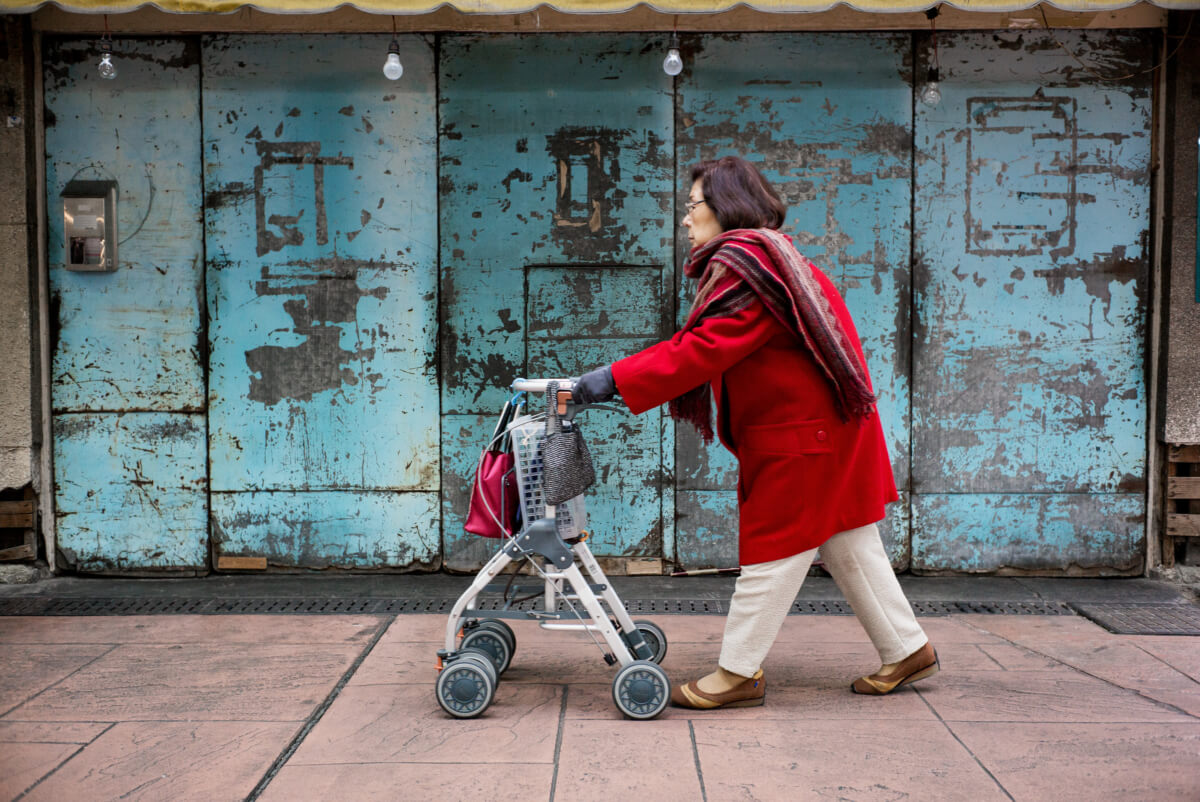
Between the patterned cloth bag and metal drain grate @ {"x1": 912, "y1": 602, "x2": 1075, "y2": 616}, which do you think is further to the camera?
metal drain grate @ {"x1": 912, "y1": 602, "x2": 1075, "y2": 616}

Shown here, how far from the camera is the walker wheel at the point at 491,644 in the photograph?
140 inches

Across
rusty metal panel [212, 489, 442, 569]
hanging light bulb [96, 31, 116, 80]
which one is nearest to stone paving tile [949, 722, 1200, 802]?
rusty metal panel [212, 489, 442, 569]

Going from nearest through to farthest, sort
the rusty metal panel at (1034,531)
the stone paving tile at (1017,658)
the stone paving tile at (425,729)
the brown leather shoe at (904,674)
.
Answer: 1. the stone paving tile at (425,729)
2. the brown leather shoe at (904,674)
3. the stone paving tile at (1017,658)
4. the rusty metal panel at (1034,531)

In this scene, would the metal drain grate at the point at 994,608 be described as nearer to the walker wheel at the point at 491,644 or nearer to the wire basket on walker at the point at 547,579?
the wire basket on walker at the point at 547,579

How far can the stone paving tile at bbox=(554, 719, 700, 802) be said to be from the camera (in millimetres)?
2725

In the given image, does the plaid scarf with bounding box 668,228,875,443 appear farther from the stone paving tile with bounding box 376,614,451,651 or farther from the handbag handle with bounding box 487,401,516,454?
the stone paving tile with bounding box 376,614,451,651

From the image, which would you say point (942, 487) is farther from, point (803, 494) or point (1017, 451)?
point (803, 494)

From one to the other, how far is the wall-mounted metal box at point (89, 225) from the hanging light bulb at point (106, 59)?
23.0 inches

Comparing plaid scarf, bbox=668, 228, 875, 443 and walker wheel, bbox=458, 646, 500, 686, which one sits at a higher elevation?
plaid scarf, bbox=668, 228, 875, 443

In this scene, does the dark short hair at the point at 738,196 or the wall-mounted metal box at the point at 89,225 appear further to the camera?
the wall-mounted metal box at the point at 89,225

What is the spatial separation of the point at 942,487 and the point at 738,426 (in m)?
2.32

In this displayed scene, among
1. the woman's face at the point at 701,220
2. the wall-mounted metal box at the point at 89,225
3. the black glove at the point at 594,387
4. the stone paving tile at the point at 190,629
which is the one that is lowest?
the stone paving tile at the point at 190,629

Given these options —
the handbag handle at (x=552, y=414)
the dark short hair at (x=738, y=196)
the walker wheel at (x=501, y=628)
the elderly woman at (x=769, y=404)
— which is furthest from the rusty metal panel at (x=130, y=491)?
the dark short hair at (x=738, y=196)

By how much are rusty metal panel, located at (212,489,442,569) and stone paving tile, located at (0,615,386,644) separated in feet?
2.48
